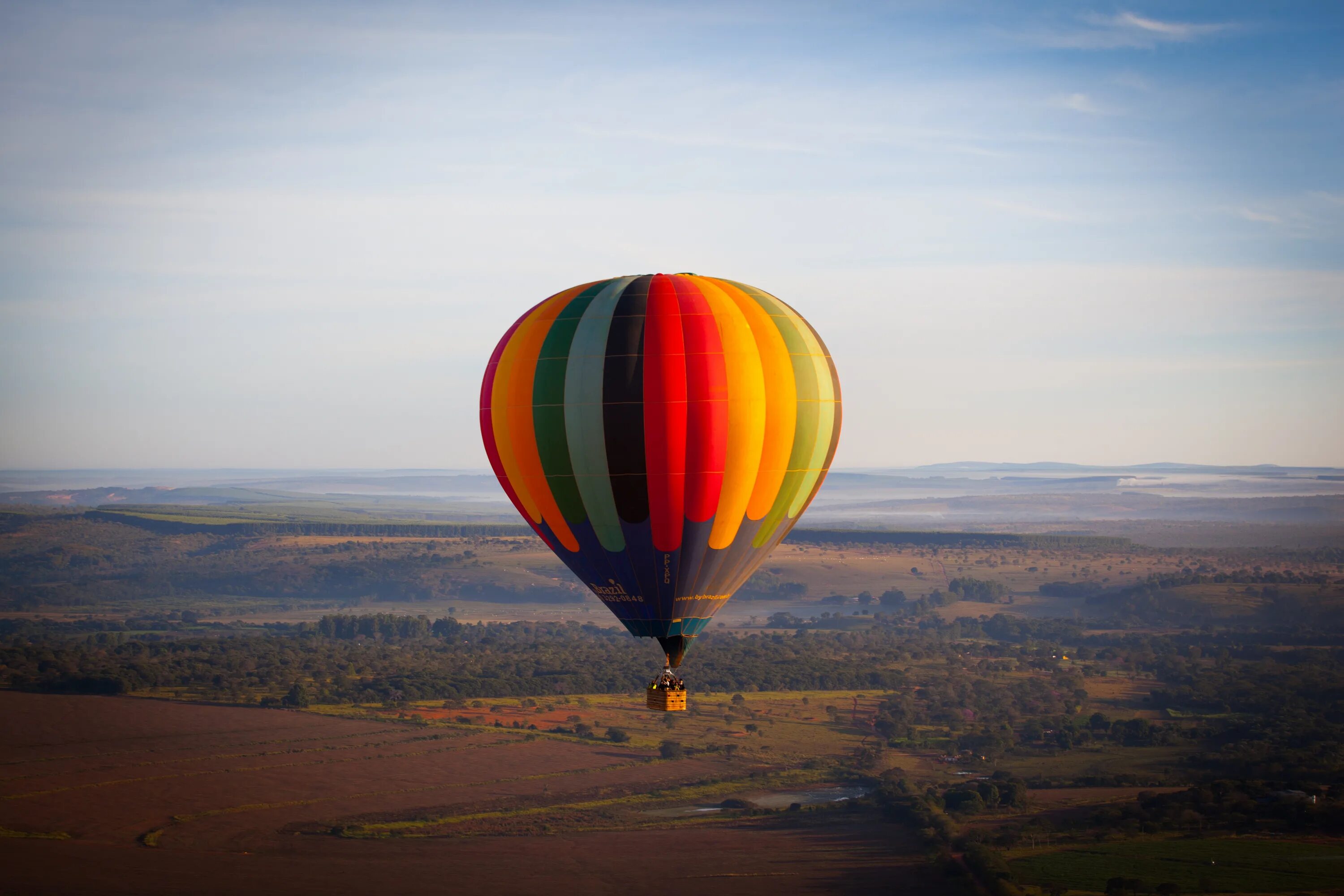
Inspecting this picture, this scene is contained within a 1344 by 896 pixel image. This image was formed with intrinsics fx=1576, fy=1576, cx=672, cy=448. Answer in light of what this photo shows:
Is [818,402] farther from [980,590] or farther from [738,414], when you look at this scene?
[980,590]

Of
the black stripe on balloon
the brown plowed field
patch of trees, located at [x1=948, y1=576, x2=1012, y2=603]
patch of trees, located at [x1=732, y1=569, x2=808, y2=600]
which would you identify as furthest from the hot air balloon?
patch of trees, located at [x1=948, y1=576, x2=1012, y2=603]

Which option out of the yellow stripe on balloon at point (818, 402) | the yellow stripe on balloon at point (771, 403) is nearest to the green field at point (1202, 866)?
the yellow stripe on balloon at point (818, 402)

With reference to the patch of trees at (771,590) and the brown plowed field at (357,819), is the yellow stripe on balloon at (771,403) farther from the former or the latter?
the patch of trees at (771,590)

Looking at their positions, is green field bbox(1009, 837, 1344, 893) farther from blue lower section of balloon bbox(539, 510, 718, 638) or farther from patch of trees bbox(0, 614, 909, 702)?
patch of trees bbox(0, 614, 909, 702)

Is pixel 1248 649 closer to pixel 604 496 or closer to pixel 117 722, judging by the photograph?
pixel 117 722

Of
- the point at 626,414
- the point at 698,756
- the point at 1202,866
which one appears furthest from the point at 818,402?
the point at 698,756

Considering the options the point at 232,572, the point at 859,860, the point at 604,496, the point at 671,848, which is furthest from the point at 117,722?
the point at 232,572
